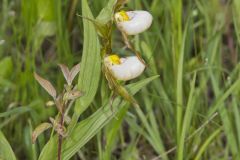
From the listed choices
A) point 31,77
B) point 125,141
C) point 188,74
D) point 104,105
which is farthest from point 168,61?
point 104,105

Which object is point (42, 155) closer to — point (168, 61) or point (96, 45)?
point (96, 45)

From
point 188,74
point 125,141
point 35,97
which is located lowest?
point 125,141

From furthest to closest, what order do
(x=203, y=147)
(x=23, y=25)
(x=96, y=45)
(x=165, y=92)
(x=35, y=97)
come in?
(x=23, y=25) < (x=165, y=92) < (x=35, y=97) < (x=203, y=147) < (x=96, y=45)

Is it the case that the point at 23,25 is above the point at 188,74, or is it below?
above

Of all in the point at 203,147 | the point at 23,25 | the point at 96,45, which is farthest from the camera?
the point at 23,25

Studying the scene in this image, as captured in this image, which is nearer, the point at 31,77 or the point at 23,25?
the point at 31,77
